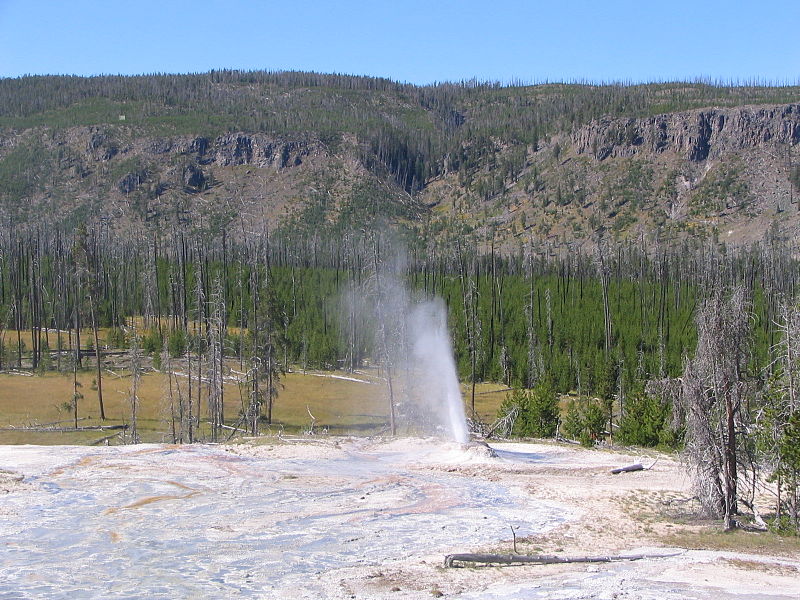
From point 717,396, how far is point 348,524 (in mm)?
9494

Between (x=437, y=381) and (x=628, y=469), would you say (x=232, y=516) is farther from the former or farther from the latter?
(x=437, y=381)

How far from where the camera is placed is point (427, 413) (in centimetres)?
4534

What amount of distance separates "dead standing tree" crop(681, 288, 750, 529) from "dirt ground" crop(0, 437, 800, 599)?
1.14 m

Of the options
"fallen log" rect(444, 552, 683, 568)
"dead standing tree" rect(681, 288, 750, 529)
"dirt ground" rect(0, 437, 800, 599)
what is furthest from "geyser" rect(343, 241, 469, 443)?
"fallen log" rect(444, 552, 683, 568)

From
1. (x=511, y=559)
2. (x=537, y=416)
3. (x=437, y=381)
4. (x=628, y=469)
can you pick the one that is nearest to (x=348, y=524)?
(x=511, y=559)

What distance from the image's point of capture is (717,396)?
21.0 m

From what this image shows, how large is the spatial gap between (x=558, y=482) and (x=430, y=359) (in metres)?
18.8

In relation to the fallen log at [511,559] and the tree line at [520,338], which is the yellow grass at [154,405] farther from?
the fallen log at [511,559]

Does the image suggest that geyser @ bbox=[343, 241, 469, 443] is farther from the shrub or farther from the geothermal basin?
the geothermal basin

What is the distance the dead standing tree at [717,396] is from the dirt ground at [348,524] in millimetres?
1142

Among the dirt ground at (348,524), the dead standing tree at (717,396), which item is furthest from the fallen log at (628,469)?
the dead standing tree at (717,396)

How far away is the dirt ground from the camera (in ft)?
52.3

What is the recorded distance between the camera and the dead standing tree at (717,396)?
68.2ft

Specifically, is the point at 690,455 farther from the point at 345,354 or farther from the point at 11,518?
the point at 345,354
